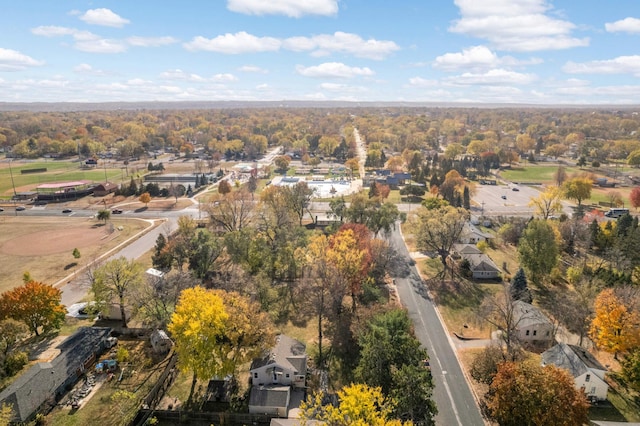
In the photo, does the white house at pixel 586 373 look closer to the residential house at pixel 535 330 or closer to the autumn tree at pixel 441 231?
the residential house at pixel 535 330

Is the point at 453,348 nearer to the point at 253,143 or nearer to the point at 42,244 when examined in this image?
the point at 42,244

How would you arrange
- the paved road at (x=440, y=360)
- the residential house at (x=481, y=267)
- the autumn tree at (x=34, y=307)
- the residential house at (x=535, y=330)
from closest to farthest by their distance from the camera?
the paved road at (x=440, y=360), the autumn tree at (x=34, y=307), the residential house at (x=535, y=330), the residential house at (x=481, y=267)

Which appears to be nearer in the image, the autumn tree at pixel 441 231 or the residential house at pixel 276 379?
the residential house at pixel 276 379

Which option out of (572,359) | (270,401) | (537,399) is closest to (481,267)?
(572,359)

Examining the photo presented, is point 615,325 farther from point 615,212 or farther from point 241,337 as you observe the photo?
point 615,212

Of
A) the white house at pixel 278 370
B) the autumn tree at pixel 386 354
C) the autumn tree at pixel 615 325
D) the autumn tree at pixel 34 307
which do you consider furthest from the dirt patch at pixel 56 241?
the autumn tree at pixel 615 325

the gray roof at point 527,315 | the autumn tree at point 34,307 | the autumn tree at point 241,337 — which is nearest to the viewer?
the autumn tree at point 241,337
